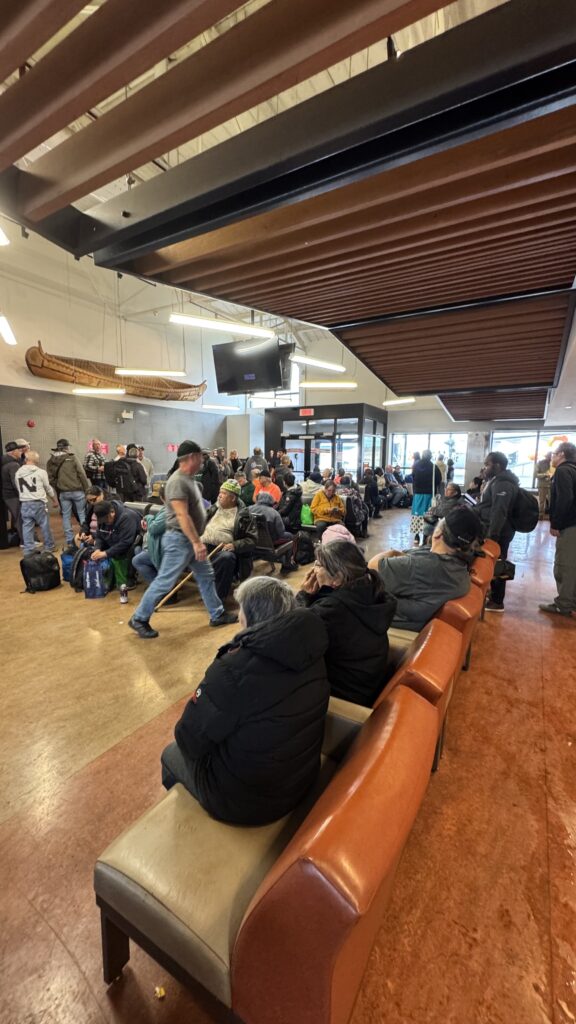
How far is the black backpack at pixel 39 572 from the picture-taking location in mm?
4391

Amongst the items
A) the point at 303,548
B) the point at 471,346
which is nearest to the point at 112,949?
the point at 303,548

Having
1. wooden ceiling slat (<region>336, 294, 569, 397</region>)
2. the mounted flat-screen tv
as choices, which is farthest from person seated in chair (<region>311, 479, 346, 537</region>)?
the mounted flat-screen tv

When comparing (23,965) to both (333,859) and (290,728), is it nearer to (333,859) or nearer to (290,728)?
(290,728)

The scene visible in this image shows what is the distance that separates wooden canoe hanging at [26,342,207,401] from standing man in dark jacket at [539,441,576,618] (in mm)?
9395

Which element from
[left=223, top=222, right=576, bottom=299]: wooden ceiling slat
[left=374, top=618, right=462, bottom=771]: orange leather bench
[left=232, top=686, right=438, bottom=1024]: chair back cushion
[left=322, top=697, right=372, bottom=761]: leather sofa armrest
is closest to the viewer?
[left=232, top=686, right=438, bottom=1024]: chair back cushion

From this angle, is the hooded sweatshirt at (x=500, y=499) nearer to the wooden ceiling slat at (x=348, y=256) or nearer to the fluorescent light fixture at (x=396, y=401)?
the wooden ceiling slat at (x=348, y=256)

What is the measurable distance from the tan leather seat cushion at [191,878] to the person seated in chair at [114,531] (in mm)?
3224

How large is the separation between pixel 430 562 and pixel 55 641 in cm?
293

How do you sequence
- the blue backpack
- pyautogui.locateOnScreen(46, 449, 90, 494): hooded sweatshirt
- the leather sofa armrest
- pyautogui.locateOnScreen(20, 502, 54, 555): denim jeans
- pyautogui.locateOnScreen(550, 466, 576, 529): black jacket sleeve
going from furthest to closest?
pyautogui.locateOnScreen(46, 449, 90, 494): hooded sweatshirt
pyautogui.locateOnScreen(20, 502, 54, 555): denim jeans
the blue backpack
pyautogui.locateOnScreen(550, 466, 576, 529): black jacket sleeve
the leather sofa armrest

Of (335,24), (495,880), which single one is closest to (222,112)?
(335,24)

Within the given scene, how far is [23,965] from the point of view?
1209 millimetres

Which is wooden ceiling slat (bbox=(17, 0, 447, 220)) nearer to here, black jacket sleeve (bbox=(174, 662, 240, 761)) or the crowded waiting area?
the crowded waiting area

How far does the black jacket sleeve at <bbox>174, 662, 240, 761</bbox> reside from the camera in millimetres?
1122

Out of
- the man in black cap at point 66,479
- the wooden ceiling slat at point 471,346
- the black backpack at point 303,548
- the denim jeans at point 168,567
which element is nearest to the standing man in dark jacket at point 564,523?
the wooden ceiling slat at point 471,346
